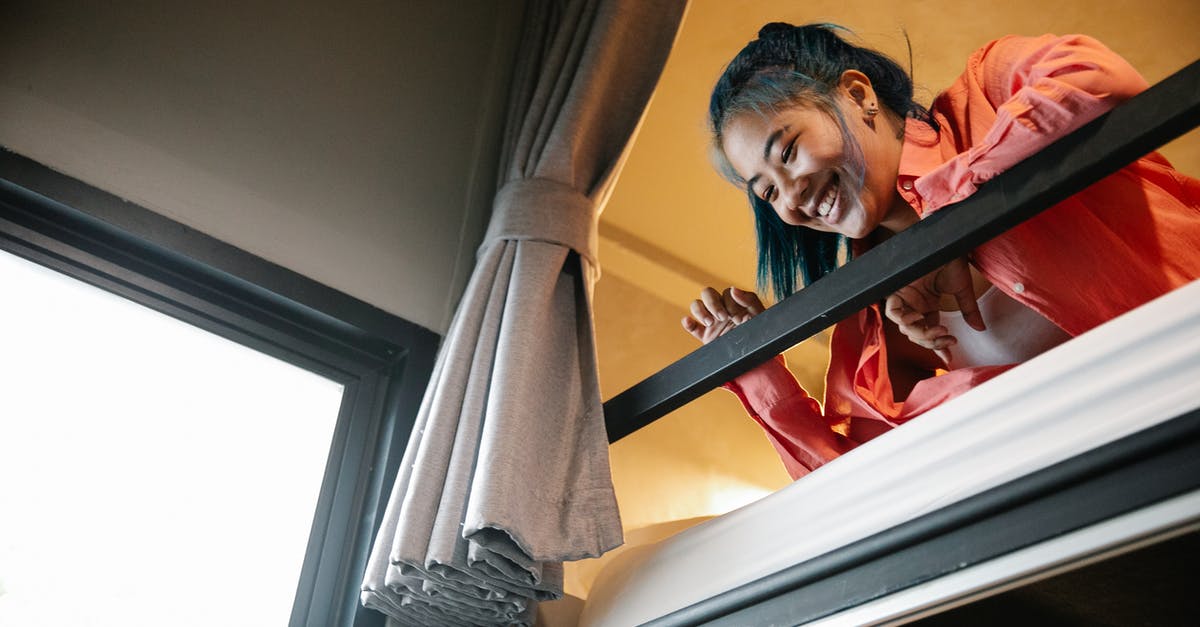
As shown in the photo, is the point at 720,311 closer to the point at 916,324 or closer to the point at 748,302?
the point at 748,302

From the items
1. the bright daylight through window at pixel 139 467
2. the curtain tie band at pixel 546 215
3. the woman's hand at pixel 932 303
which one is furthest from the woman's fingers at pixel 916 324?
the bright daylight through window at pixel 139 467

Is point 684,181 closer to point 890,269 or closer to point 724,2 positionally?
point 724,2

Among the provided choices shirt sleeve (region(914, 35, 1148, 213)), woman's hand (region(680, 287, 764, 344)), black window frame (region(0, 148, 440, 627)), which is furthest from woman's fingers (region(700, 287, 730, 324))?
black window frame (region(0, 148, 440, 627))

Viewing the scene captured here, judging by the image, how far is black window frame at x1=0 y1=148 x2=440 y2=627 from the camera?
1899mm

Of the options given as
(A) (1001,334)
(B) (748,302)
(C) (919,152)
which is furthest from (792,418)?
(C) (919,152)

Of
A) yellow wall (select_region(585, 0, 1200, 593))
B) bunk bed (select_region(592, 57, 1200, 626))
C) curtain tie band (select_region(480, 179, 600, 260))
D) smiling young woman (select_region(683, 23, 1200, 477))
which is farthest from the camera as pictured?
yellow wall (select_region(585, 0, 1200, 593))

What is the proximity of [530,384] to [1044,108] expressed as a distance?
0.88m

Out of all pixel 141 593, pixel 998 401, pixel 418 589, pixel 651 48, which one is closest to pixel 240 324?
pixel 141 593

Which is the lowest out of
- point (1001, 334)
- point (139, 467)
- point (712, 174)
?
point (139, 467)

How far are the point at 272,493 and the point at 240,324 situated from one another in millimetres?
340

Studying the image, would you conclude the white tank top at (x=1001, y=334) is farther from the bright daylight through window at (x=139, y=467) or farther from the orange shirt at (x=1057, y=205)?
the bright daylight through window at (x=139, y=467)

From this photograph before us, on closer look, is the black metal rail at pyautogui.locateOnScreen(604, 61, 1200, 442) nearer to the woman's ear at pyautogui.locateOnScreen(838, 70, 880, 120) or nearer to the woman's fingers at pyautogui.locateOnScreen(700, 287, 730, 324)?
the woman's fingers at pyautogui.locateOnScreen(700, 287, 730, 324)

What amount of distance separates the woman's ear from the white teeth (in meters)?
0.14

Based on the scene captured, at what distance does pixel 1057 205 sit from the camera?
4.65 feet
